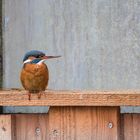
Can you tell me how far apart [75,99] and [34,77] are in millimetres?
393

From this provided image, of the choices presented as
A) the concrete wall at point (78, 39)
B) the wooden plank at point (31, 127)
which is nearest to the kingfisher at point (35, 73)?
the wooden plank at point (31, 127)

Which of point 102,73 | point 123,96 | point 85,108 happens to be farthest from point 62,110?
point 102,73

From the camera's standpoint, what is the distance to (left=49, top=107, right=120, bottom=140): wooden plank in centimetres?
249

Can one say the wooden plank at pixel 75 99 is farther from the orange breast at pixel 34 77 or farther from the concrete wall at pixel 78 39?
the concrete wall at pixel 78 39

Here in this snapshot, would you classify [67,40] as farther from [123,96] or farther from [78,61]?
[123,96]

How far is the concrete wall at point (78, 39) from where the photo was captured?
3645mm

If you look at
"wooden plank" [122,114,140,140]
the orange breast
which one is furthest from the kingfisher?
"wooden plank" [122,114,140,140]

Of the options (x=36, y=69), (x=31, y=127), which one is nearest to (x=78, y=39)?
(x=36, y=69)

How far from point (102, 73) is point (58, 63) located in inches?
11.2

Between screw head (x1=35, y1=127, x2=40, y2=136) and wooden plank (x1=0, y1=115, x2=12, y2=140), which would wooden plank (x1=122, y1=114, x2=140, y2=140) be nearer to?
screw head (x1=35, y1=127, x2=40, y2=136)

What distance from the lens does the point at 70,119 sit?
2.52 metres

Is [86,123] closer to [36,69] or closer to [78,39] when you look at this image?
[36,69]

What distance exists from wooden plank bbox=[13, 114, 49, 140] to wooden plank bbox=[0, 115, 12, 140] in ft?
0.10

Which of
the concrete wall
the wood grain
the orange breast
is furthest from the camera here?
the concrete wall
